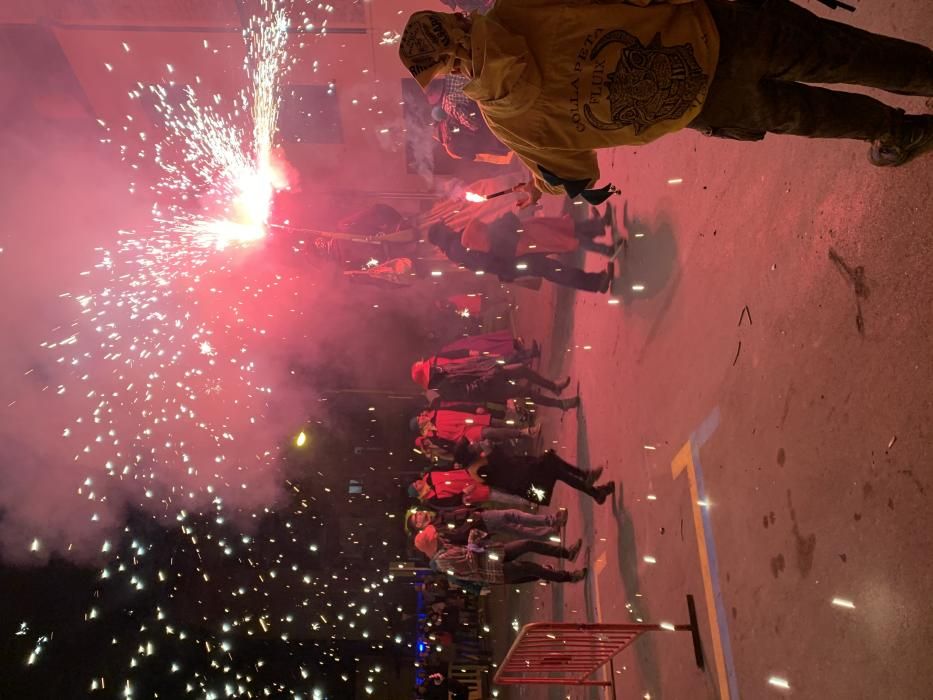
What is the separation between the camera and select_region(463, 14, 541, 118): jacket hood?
1.91 metres

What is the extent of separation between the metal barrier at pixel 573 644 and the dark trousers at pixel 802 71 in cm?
238

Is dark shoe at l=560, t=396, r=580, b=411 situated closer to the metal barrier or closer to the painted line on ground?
the painted line on ground

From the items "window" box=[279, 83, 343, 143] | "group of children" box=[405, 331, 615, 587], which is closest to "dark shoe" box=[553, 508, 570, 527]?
"group of children" box=[405, 331, 615, 587]

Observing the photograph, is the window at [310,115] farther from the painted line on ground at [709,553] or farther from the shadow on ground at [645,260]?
the painted line on ground at [709,553]

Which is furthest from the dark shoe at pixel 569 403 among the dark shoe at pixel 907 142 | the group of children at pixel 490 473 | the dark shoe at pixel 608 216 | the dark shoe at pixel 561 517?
the dark shoe at pixel 907 142

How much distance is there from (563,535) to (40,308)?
6.46 meters

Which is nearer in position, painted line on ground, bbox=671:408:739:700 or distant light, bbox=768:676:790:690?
distant light, bbox=768:676:790:690

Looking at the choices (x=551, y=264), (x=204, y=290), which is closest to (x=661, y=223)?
(x=551, y=264)

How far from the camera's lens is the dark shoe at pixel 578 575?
516 centimetres

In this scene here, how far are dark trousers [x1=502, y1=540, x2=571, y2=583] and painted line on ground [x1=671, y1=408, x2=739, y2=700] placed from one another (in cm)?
221

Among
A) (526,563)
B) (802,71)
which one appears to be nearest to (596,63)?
(802,71)

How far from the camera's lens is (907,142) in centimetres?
198

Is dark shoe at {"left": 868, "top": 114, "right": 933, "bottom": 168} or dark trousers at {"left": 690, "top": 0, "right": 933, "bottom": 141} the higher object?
dark trousers at {"left": 690, "top": 0, "right": 933, "bottom": 141}

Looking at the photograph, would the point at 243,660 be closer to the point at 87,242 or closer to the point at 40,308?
the point at 40,308
